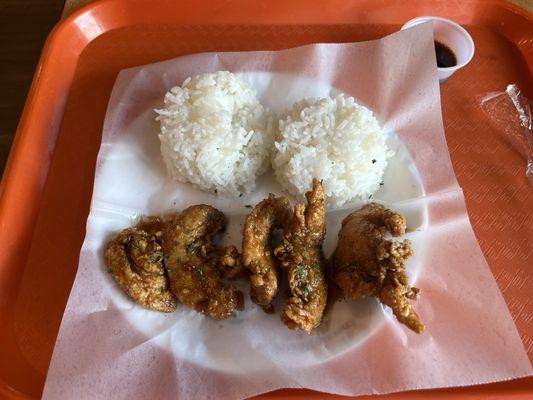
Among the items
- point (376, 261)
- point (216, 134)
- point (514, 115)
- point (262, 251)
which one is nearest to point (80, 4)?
point (216, 134)

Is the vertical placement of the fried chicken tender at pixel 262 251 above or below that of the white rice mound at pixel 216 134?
below

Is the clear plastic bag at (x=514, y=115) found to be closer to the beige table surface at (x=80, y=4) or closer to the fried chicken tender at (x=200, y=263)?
the beige table surface at (x=80, y=4)

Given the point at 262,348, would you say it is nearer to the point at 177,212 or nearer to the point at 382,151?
the point at 177,212

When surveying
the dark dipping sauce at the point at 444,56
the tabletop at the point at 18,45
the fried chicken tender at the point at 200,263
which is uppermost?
the tabletop at the point at 18,45

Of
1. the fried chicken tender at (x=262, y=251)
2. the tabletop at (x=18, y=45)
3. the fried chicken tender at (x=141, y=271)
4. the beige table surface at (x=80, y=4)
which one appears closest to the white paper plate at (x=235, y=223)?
the fried chicken tender at (x=141, y=271)

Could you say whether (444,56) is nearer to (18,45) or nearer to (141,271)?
(141,271)

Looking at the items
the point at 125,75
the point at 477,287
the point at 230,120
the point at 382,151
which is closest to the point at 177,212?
the point at 230,120
